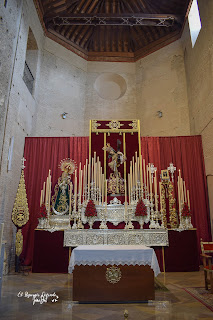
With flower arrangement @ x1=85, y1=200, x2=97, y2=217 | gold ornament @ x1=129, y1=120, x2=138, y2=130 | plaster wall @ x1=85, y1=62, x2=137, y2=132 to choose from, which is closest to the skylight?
plaster wall @ x1=85, y1=62, x2=137, y2=132

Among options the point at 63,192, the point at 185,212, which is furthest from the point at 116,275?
the point at 63,192

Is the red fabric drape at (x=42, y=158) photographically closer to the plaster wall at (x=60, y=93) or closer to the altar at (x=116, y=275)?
the plaster wall at (x=60, y=93)

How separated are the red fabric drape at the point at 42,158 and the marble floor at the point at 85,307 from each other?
3718mm

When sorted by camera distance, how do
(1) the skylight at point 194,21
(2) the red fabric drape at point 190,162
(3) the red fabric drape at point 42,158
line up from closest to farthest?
(2) the red fabric drape at point 190,162
(3) the red fabric drape at point 42,158
(1) the skylight at point 194,21

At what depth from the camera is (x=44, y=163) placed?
921cm

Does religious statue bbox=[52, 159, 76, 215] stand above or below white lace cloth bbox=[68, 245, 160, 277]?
above

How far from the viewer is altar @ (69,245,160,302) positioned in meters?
3.87

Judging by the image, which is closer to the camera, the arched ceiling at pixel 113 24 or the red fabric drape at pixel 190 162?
the red fabric drape at pixel 190 162

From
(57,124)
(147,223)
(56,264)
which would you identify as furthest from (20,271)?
(57,124)

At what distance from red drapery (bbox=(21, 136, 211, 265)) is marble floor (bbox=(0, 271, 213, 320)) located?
12.0ft

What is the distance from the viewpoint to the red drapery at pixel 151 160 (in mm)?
8547

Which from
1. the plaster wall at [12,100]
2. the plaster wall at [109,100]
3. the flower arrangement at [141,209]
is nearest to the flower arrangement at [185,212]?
the flower arrangement at [141,209]

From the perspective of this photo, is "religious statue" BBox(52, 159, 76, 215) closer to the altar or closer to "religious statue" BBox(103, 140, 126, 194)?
"religious statue" BBox(103, 140, 126, 194)

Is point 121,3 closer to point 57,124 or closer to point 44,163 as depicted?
point 57,124
